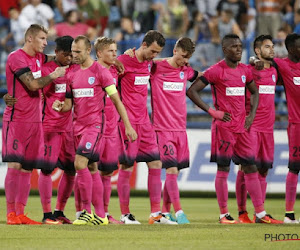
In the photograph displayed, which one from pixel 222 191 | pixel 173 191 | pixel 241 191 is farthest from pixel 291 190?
pixel 173 191

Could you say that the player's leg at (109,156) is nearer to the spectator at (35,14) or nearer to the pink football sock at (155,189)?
the pink football sock at (155,189)

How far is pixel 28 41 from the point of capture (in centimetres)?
1026

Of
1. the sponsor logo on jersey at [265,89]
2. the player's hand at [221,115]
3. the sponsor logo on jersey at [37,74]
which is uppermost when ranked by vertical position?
the sponsor logo on jersey at [37,74]

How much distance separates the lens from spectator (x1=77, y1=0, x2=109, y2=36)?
19297mm

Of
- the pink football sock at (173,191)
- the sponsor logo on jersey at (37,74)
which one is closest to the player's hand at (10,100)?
the sponsor logo on jersey at (37,74)

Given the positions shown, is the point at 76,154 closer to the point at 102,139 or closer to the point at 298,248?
the point at 102,139

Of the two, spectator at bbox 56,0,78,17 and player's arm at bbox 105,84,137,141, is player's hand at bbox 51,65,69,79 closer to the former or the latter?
player's arm at bbox 105,84,137,141

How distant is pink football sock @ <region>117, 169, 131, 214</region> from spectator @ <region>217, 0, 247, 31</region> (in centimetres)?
875

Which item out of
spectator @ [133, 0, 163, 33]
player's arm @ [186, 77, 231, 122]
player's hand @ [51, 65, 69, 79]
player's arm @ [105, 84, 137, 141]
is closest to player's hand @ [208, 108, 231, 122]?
player's arm @ [186, 77, 231, 122]

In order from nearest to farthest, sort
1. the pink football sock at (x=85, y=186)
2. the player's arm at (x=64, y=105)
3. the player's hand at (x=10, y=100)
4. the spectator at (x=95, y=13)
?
the pink football sock at (x=85, y=186) < the player's arm at (x=64, y=105) < the player's hand at (x=10, y=100) < the spectator at (x=95, y=13)

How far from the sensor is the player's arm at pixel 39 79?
9.87m

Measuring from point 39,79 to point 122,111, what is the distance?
45.0 inches

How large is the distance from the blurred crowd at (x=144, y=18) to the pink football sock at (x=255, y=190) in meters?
7.16

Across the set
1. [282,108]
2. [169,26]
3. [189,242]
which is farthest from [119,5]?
[189,242]
